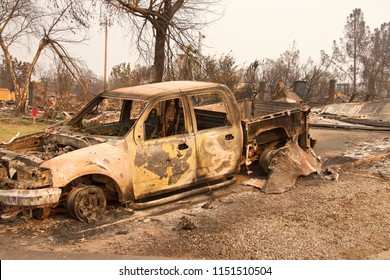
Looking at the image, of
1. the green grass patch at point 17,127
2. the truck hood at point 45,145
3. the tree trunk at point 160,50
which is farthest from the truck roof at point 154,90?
the green grass patch at point 17,127

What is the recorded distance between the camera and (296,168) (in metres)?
7.83

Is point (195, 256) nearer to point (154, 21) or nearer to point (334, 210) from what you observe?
point (334, 210)

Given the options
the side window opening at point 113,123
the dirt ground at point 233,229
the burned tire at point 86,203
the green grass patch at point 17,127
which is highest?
the side window opening at point 113,123

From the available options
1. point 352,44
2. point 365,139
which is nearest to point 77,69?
point 365,139

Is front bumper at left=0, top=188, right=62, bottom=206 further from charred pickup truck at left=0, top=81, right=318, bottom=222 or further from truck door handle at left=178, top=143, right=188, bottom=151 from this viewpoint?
truck door handle at left=178, top=143, right=188, bottom=151

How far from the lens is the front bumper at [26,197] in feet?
17.4

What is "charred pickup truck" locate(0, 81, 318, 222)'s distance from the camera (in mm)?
5582

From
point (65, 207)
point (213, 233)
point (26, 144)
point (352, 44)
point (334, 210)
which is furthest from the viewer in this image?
point (352, 44)

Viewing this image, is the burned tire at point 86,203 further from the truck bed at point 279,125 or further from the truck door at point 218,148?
the truck bed at point 279,125

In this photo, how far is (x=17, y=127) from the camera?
1736 cm

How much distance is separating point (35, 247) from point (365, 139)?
9716mm

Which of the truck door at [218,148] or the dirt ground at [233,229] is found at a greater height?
the truck door at [218,148]

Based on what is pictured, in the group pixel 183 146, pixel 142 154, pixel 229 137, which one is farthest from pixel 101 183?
pixel 229 137

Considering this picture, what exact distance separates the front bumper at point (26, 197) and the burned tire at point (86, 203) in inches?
13.4
